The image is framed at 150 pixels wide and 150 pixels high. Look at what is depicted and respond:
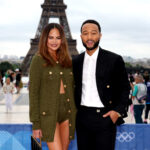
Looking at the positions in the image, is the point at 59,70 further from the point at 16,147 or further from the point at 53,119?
the point at 16,147

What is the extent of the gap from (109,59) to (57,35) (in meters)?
0.63

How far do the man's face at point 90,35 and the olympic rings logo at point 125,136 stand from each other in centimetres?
230

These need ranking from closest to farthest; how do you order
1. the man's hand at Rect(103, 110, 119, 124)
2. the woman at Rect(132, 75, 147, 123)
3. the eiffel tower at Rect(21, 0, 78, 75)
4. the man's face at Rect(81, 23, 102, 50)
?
the man's hand at Rect(103, 110, 119, 124) < the man's face at Rect(81, 23, 102, 50) < the woman at Rect(132, 75, 147, 123) < the eiffel tower at Rect(21, 0, 78, 75)

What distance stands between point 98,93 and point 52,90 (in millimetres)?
501

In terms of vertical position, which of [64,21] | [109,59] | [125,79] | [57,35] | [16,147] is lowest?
[16,147]

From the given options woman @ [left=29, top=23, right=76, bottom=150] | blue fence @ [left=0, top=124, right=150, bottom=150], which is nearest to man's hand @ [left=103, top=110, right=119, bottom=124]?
woman @ [left=29, top=23, right=76, bottom=150]

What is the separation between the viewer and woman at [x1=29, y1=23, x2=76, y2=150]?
3.51 metres

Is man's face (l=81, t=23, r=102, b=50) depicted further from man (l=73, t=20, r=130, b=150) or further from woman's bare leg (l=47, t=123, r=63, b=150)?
woman's bare leg (l=47, t=123, r=63, b=150)

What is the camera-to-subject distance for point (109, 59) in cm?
356

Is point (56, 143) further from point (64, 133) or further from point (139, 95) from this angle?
A: point (139, 95)

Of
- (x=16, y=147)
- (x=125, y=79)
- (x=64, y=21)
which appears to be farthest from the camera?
(x=64, y=21)

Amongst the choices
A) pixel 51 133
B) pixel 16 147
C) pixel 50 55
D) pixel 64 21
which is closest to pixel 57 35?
pixel 50 55

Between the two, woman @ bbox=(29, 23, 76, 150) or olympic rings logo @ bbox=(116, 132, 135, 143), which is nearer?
woman @ bbox=(29, 23, 76, 150)

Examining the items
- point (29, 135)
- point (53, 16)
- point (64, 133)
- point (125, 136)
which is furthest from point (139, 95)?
point (53, 16)
